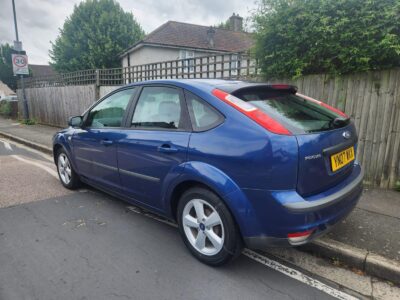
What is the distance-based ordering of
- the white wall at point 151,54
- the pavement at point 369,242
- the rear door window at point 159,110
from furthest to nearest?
the white wall at point 151,54 < the rear door window at point 159,110 < the pavement at point 369,242

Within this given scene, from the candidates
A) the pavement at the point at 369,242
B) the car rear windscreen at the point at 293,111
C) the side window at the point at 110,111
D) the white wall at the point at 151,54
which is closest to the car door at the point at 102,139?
the side window at the point at 110,111

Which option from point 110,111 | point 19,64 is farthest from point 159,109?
point 19,64

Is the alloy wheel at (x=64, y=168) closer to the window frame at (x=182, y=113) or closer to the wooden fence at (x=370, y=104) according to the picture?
the window frame at (x=182, y=113)

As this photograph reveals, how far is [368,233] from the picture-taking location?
289 cm

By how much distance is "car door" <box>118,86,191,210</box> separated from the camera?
258cm

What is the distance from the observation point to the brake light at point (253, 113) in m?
2.06

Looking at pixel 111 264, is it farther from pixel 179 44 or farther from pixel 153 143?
pixel 179 44

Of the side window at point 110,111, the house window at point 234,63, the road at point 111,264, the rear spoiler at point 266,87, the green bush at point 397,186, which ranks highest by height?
the house window at point 234,63

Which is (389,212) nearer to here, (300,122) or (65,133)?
(300,122)

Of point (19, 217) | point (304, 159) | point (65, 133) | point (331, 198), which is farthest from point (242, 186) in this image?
point (65, 133)

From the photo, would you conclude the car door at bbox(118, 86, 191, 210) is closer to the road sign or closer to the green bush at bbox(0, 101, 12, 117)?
the road sign

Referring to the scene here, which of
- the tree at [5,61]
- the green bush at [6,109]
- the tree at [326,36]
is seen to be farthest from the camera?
the tree at [5,61]

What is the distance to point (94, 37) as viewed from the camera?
18594 millimetres

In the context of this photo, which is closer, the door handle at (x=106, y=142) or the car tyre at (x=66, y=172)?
the door handle at (x=106, y=142)
